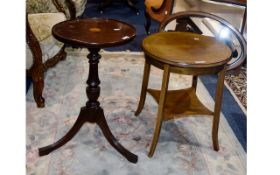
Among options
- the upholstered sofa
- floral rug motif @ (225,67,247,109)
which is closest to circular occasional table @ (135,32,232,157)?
floral rug motif @ (225,67,247,109)

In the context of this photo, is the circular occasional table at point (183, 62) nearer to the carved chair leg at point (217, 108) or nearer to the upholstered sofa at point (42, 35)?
the carved chair leg at point (217, 108)

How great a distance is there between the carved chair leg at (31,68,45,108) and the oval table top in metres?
0.80

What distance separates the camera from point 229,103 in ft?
8.52

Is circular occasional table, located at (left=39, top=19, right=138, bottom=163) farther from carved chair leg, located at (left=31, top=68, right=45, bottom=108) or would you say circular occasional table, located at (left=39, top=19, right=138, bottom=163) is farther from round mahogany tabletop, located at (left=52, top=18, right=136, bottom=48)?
carved chair leg, located at (left=31, top=68, right=45, bottom=108)

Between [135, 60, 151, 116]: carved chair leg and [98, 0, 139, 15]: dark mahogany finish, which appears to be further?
[98, 0, 139, 15]: dark mahogany finish

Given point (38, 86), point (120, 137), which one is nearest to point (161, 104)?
point (120, 137)

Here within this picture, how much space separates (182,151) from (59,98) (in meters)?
0.99

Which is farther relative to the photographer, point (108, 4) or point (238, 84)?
point (108, 4)

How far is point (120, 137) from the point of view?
2.09 m

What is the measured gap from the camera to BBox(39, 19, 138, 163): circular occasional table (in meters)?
1.61

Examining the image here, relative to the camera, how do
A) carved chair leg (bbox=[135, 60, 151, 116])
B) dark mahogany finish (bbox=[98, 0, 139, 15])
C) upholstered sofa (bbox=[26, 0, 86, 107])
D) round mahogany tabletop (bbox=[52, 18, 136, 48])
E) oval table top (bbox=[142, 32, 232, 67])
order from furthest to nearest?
dark mahogany finish (bbox=[98, 0, 139, 15]) < upholstered sofa (bbox=[26, 0, 86, 107]) < carved chair leg (bbox=[135, 60, 151, 116]) < oval table top (bbox=[142, 32, 232, 67]) < round mahogany tabletop (bbox=[52, 18, 136, 48])

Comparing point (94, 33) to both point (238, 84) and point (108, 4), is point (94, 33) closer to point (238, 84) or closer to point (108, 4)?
point (238, 84)

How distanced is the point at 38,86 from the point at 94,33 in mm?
786
